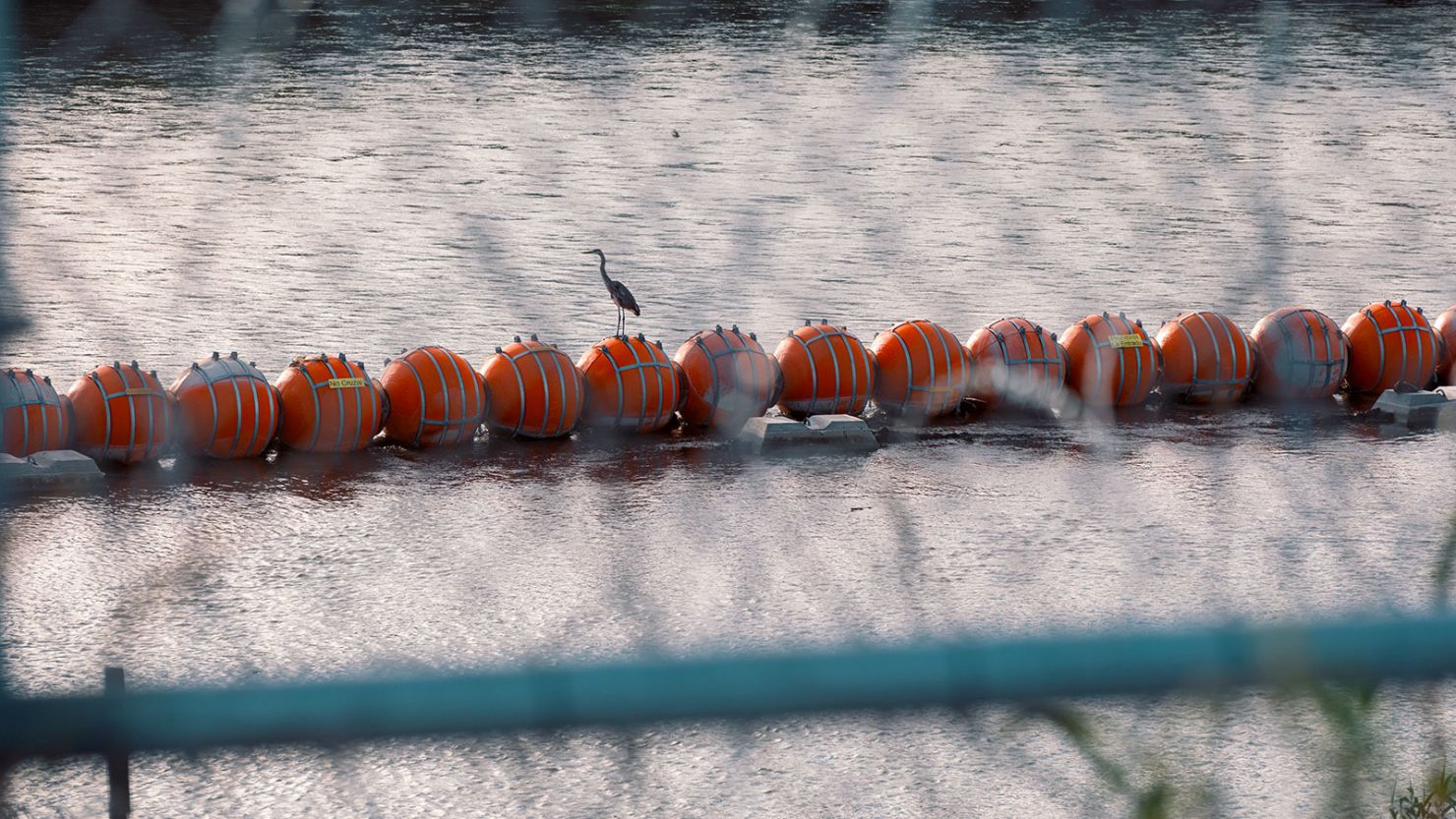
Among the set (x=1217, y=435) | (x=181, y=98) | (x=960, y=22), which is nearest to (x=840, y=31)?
(x=960, y=22)

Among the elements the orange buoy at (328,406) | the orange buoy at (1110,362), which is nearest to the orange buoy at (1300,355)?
the orange buoy at (1110,362)

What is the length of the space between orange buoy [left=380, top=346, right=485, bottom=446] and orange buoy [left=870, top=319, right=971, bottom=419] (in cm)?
210

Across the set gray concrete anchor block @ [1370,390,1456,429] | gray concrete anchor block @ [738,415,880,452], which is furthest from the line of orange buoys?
gray concrete anchor block @ [1370,390,1456,429]

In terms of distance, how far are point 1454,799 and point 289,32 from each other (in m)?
2.85

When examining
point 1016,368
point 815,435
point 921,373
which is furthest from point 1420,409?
point 815,435

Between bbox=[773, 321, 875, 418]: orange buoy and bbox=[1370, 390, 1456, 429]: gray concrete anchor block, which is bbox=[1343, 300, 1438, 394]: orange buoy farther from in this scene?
bbox=[773, 321, 875, 418]: orange buoy

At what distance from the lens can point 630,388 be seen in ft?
28.0

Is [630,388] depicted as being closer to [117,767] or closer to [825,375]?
[825,375]

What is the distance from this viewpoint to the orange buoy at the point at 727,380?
866 centimetres

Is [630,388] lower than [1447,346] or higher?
lower

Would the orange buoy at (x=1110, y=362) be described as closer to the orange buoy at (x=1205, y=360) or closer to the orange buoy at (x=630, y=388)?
the orange buoy at (x=1205, y=360)

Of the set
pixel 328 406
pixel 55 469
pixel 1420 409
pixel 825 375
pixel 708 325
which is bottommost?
pixel 55 469

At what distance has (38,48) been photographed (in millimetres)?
→ 2453

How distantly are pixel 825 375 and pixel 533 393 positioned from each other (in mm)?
1499
